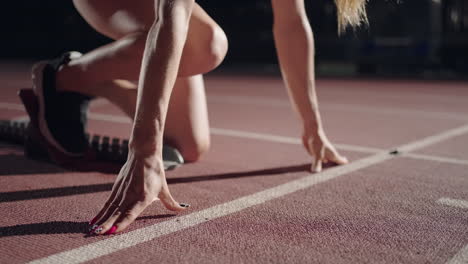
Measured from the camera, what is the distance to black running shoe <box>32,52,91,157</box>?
8.14ft

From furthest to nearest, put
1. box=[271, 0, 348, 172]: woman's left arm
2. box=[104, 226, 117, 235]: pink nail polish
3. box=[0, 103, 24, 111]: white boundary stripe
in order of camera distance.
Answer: box=[0, 103, 24, 111]: white boundary stripe, box=[271, 0, 348, 172]: woman's left arm, box=[104, 226, 117, 235]: pink nail polish

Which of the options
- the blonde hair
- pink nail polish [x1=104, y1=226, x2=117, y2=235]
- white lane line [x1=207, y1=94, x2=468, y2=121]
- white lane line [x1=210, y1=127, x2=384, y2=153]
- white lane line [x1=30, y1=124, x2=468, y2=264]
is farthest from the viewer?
white lane line [x1=207, y1=94, x2=468, y2=121]

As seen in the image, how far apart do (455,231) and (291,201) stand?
1.86 feet

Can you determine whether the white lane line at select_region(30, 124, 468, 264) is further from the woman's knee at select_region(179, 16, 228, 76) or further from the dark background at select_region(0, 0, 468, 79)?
the dark background at select_region(0, 0, 468, 79)

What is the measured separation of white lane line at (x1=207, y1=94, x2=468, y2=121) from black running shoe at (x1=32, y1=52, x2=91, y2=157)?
2960 millimetres

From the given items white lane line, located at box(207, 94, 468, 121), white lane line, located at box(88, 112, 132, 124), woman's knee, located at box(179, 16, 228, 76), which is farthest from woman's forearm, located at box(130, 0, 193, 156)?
white lane line, located at box(207, 94, 468, 121)

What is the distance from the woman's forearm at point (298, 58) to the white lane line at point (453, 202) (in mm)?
711

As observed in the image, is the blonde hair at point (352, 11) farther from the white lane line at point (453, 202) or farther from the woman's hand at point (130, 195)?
the woman's hand at point (130, 195)

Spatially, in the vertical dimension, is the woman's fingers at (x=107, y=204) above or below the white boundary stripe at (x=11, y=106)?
above

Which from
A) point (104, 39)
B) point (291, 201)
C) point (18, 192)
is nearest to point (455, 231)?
point (291, 201)

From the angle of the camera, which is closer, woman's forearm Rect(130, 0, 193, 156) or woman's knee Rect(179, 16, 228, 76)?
woman's forearm Rect(130, 0, 193, 156)

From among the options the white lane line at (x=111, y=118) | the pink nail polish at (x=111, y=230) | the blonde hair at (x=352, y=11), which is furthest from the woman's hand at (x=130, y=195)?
the white lane line at (x=111, y=118)

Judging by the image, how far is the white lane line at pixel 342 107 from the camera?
4.66 metres

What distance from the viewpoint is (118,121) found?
405 cm
